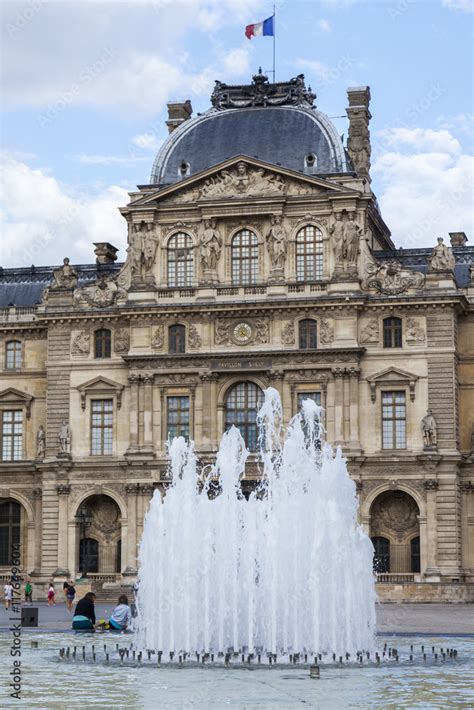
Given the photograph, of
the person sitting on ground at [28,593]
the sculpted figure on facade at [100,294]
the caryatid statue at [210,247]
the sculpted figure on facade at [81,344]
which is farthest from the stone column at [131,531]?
the caryatid statue at [210,247]

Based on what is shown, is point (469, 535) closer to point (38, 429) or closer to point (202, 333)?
point (202, 333)

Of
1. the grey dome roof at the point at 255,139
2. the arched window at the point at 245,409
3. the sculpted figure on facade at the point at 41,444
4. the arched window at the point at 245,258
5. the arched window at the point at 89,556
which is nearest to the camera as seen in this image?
the arched window at the point at 245,409

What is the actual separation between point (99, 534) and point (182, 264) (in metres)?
13.7

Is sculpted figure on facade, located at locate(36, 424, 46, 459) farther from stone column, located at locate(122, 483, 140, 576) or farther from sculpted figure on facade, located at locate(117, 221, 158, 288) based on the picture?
sculpted figure on facade, located at locate(117, 221, 158, 288)

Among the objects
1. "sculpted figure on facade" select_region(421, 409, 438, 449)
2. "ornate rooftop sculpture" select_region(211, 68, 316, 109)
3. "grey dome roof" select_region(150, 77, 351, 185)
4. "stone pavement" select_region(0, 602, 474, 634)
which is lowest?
"stone pavement" select_region(0, 602, 474, 634)

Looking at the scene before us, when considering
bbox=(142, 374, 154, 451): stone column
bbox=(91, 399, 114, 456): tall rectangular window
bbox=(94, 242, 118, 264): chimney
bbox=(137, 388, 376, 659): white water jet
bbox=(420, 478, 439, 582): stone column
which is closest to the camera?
bbox=(137, 388, 376, 659): white water jet

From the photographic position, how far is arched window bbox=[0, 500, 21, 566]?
7600 cm

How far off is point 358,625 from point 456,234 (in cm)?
4621

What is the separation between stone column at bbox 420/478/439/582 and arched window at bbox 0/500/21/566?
20959 millimetres

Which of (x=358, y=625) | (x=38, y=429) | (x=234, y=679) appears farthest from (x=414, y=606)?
(x=234, y=679)

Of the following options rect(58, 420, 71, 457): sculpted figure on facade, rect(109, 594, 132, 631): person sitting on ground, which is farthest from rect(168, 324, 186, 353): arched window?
rect(109, 594, 132, 631): person sitting on ground

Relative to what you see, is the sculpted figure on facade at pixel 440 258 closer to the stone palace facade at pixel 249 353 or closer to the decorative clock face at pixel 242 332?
the stone palace facade at pixel 249 353

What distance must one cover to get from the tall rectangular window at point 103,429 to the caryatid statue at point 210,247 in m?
8.02

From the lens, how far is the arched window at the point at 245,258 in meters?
72.2
